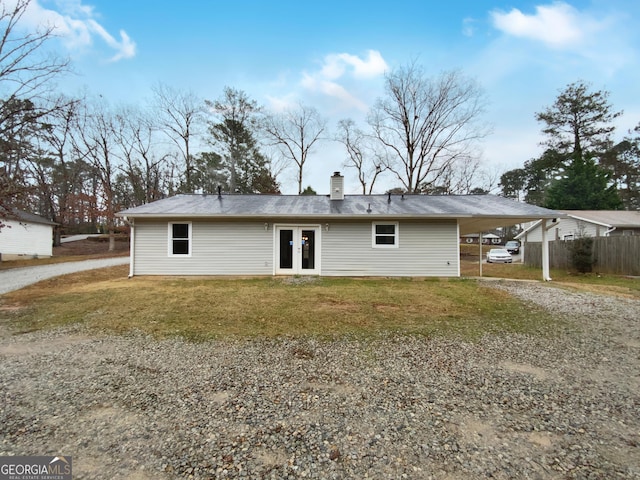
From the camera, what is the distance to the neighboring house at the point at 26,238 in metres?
18.2

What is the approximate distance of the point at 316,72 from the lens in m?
15.3

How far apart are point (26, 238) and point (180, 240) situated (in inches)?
627

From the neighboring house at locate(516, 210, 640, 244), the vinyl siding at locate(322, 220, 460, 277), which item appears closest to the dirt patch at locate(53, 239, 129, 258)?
the vinyl siding at locate(322, 220, 460, 277)

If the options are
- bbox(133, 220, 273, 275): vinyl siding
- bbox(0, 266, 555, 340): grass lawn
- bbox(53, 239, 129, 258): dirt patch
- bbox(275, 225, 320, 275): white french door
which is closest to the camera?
bbox(0, 266, 555, 340): grass lawn

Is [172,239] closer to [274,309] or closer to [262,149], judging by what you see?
[274,309]

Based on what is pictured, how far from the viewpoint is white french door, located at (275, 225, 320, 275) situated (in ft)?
35.9

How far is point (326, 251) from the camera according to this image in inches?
431

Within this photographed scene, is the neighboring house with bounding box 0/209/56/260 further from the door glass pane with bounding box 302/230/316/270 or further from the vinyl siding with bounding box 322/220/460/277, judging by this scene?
the vinyl siding with bounding box 322/220/460/277

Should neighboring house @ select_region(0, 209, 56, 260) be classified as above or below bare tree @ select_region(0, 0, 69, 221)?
below

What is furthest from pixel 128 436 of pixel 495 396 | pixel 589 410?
pixel 589 410

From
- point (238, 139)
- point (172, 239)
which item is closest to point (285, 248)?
point (172, 239)

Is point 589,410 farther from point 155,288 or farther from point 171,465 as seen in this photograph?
point 155,288

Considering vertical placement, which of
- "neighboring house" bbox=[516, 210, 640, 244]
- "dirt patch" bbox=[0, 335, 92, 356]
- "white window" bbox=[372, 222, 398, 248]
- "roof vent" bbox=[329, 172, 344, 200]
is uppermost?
"roof vent" bbox=[329, 172, 344, 200]

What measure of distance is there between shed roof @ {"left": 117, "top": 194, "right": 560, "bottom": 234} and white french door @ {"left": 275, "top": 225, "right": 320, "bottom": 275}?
23.3 inches
